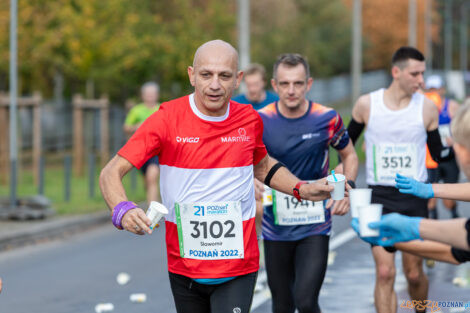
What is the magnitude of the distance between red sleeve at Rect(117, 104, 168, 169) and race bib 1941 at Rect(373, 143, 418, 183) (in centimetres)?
296

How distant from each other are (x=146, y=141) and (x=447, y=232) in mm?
1793

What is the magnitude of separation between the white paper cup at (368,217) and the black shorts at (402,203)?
3.73 m

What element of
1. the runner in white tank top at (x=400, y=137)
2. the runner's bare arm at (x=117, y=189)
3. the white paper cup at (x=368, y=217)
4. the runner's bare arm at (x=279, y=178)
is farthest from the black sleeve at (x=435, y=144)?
the white paper cup at (x=368, y=217)

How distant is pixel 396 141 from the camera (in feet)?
25.3

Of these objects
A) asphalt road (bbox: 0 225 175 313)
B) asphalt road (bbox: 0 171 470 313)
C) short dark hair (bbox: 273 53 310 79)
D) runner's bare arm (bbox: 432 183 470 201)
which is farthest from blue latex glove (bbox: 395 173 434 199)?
asphalt road (bbox: 0 225 175 313)

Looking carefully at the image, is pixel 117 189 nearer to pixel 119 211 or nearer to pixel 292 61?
pixel 119 211

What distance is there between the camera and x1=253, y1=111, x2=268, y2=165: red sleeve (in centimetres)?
543

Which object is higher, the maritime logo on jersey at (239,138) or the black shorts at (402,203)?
the maritime logo on jersey at (239,138)

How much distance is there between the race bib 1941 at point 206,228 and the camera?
5160 mm

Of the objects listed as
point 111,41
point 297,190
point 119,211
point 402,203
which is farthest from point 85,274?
point 111,41

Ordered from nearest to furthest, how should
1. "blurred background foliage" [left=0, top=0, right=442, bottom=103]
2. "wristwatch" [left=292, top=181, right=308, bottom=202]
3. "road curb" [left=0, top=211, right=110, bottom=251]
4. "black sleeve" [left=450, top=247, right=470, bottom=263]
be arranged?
"black sleeve" [left=450, top=247, right=470, bottom=263] → "wristwatch" [left=292, top=181, right=308, bottom=202] → "road curb" [left=0, top=211, right=110, bottom=251] → "blurred background foliage" [left=0, top=0, right=442, bottom=103]

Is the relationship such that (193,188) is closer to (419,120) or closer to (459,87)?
(419,120)

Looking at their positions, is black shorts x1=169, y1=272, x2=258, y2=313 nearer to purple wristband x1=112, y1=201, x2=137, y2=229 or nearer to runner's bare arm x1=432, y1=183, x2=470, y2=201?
purple wristband x1=112, y1=201, x2=137, y2=229

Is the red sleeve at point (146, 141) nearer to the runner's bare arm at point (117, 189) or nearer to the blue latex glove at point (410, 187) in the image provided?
the runner's bare arm at point (117, 189)
